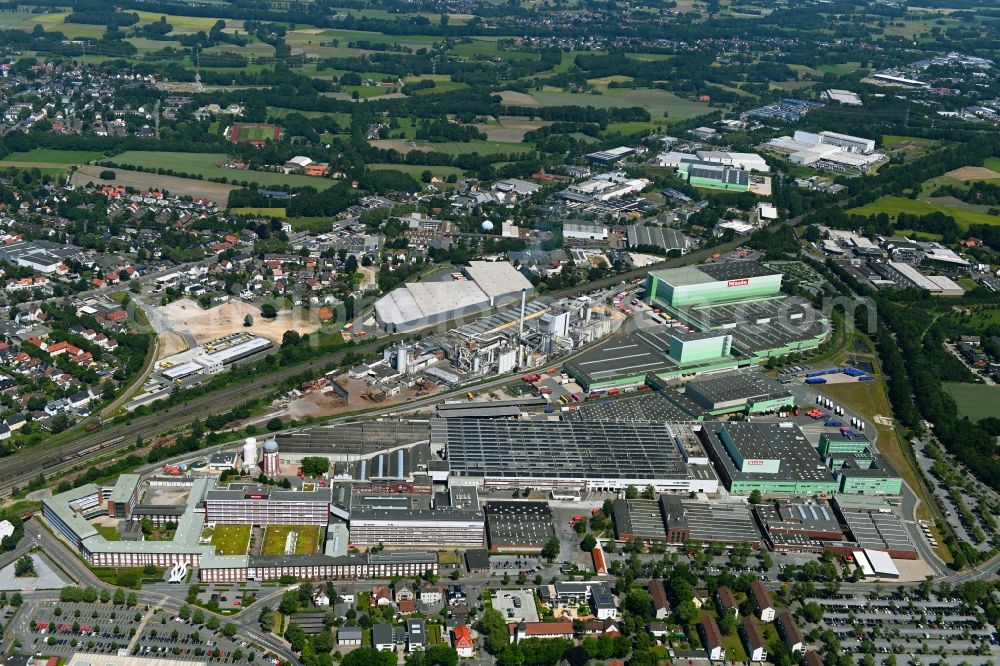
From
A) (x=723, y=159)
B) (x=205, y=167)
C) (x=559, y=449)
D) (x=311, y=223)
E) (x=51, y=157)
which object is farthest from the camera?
(x=723, y=159)

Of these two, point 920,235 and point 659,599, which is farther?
point 920,235

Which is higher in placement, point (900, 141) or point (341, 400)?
point (900, 141)

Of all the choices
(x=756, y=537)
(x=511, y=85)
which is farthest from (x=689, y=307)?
(x=511, y=85)

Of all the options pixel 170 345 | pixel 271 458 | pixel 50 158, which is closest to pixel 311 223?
pixel 170 345

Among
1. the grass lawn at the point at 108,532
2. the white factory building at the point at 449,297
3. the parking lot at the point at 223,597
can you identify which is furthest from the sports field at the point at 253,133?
the parking lot at the point at 223,597

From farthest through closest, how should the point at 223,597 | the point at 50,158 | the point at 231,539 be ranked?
the point at 50,158 < the point at 231,539 < the point at 223,597

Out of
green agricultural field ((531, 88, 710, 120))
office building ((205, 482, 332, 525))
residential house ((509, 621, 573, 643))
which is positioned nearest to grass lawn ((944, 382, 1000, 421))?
residential house ((509, 621, 573, 643))

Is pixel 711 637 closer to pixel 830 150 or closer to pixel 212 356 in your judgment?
pixel 212 356

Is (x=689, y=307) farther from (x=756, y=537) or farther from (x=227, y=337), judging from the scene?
(x=227, y=337)
